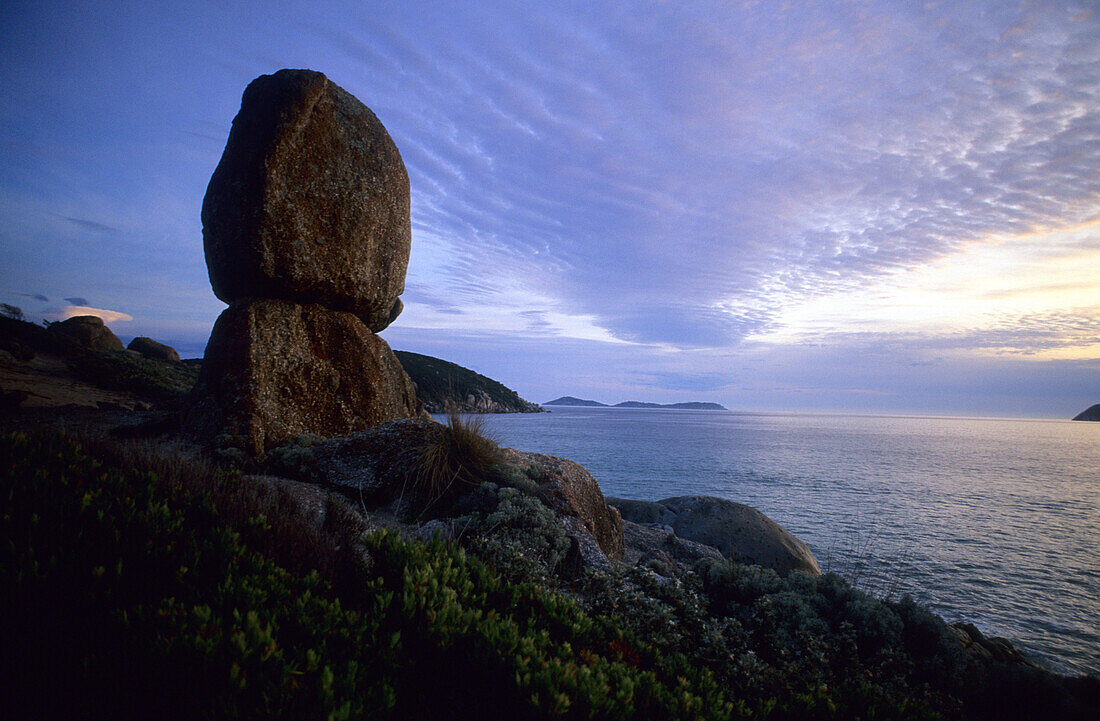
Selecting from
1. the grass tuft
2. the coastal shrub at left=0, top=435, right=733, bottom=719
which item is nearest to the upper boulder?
the grass tuft

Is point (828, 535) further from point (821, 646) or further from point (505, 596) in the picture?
point (505, 596)

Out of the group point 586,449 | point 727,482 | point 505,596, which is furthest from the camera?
point 586,449

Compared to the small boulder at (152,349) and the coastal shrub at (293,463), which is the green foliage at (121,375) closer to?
the small boulder at (152,349)

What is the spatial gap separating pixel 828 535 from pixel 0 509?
17.5 meters

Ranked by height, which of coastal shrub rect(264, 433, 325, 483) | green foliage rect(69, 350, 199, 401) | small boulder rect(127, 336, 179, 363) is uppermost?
small boulder rect(127, 336, 179, 363)

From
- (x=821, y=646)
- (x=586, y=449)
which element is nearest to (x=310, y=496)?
(x=821, y=646)

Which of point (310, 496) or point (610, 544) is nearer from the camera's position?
point (310, 496)

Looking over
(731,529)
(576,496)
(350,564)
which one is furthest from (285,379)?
(731,529)

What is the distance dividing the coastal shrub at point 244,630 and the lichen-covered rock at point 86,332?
28201 mm

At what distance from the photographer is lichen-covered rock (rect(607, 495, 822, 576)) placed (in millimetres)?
11461

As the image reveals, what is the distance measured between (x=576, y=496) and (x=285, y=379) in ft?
19.7

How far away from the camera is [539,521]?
5738mm

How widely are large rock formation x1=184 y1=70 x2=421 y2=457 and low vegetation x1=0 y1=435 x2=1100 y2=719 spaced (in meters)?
4.22

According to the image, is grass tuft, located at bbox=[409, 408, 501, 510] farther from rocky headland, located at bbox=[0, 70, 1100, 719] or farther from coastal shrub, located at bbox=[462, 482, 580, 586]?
coastal shrub, located at bbox=[462, 482, 580, 586]
